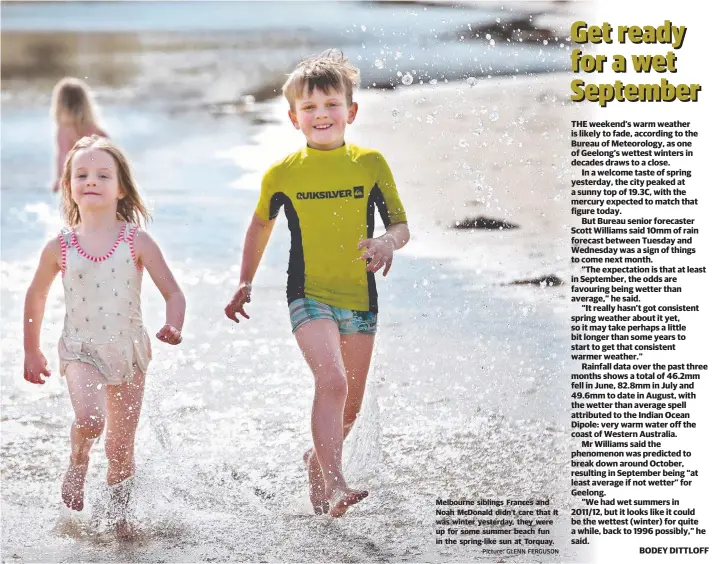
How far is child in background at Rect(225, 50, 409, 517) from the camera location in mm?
4453

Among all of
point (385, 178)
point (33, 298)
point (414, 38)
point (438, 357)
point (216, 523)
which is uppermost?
point (414, 38)

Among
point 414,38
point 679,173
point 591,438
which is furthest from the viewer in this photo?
point 414,38

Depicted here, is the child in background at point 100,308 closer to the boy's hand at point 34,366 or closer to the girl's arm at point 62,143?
the boy's hand at point 34,366

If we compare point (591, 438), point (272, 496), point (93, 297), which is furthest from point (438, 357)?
point (93, 297)

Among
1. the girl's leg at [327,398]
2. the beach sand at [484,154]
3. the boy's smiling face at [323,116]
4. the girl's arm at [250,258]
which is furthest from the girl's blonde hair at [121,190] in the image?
the beach sand at [484,154]

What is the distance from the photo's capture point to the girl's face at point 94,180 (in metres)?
4.39

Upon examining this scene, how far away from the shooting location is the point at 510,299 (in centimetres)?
691

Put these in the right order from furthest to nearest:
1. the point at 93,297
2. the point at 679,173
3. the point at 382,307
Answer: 1. the point at 382,307
2. the point at 679,173
3. the point at 93,297

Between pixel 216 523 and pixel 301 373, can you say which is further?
pixel 301 373

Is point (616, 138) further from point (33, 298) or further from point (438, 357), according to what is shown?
point (33, 298)

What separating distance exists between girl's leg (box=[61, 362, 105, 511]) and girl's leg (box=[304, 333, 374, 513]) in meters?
0.86

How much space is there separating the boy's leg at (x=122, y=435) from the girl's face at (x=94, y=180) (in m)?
0.66

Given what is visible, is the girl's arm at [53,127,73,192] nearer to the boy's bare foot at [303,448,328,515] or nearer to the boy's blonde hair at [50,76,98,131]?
the boy's blonde hair at [50,76,98,131]

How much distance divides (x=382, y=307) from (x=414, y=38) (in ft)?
44.2
